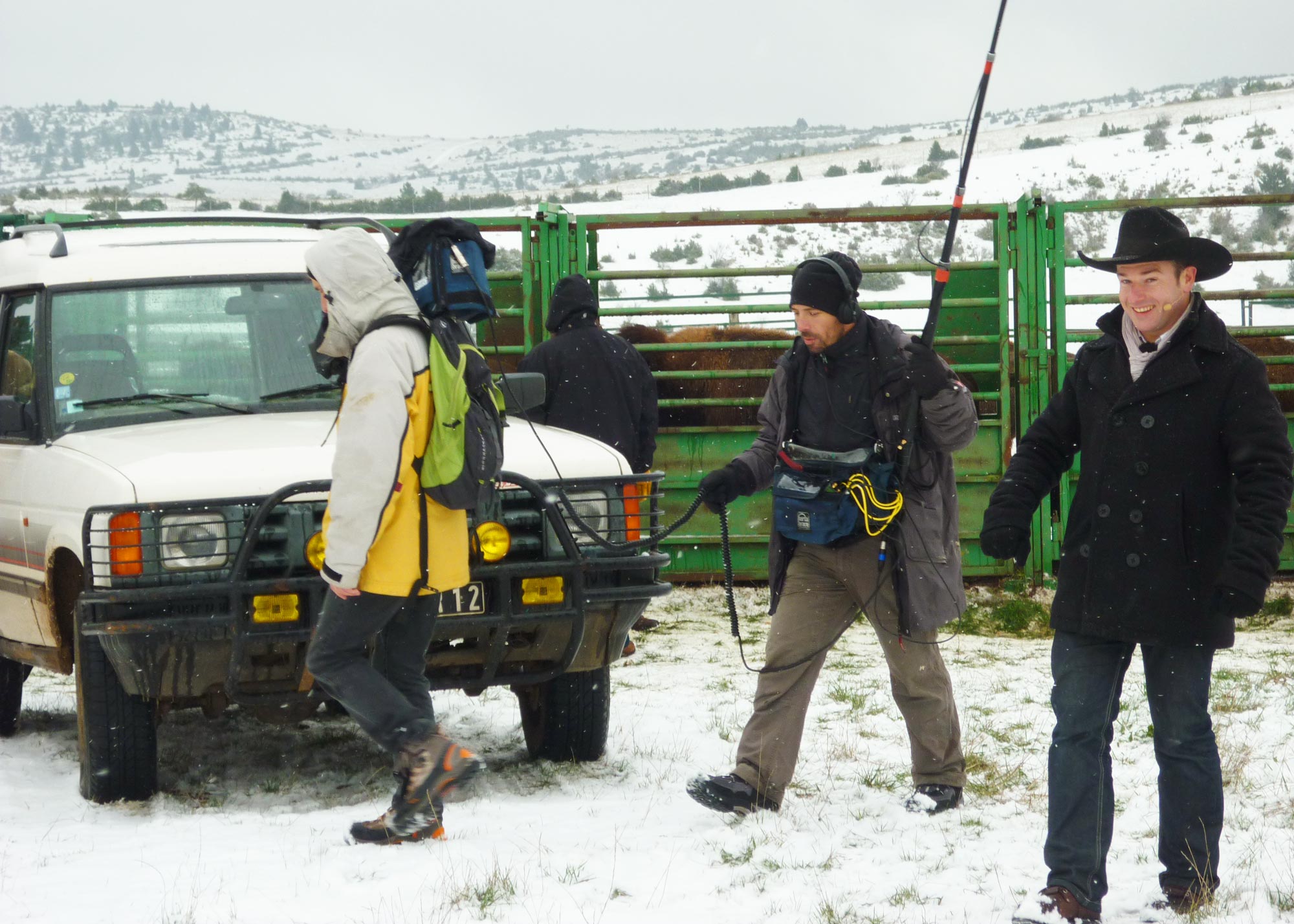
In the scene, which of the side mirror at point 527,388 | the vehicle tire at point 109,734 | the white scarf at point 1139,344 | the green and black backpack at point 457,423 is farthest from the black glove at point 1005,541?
the vehicle tire at point 109,734

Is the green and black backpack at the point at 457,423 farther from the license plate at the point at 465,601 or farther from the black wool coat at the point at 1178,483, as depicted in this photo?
the black wool coat at the point at 1178,483

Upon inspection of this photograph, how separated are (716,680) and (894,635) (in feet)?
8.45

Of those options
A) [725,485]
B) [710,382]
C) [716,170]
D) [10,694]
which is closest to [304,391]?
[725,485]

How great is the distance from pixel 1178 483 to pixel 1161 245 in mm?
594

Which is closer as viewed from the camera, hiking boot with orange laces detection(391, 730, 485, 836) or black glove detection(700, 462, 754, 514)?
hiking boot with orange laces detection(391, 730, 485, 836)

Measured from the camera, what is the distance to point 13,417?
206 inches

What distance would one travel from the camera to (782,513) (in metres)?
4.96

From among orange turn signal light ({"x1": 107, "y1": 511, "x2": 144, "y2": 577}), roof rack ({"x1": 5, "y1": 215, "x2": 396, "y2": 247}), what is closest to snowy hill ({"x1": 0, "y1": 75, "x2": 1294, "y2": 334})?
roof rack ({"x1": 5, "y1": 215, "x2": 396, "y2": 247})

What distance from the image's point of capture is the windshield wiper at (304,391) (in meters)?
5.62

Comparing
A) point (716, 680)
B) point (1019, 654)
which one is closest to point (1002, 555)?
point (716, 680)

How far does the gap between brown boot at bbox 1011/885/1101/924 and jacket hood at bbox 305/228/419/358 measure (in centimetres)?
233

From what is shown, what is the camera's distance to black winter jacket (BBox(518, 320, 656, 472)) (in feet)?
26.3

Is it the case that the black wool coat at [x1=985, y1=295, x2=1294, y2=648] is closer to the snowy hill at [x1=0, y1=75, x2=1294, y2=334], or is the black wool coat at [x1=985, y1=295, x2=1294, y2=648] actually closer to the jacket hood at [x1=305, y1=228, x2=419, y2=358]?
the jacket hood at [x1=305, y1=228, x2=419, y2=358]

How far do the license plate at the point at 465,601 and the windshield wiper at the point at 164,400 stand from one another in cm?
119
